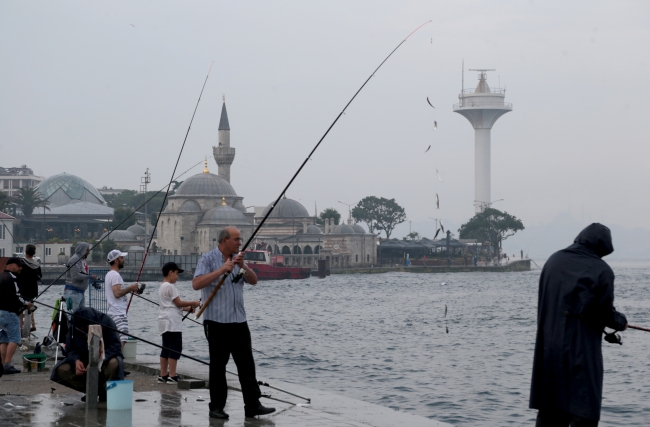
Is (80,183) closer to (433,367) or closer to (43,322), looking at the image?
(43,322)

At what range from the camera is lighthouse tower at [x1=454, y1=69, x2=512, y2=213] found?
116 m

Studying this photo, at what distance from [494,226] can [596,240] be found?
11086 centimetres

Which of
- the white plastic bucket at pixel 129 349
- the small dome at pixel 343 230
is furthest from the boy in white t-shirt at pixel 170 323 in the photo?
the small dome at pixel 343 230

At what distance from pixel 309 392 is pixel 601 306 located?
3.89 m

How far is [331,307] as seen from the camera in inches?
1443

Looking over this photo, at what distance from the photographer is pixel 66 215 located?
340 ft

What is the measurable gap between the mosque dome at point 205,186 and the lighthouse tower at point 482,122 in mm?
35649

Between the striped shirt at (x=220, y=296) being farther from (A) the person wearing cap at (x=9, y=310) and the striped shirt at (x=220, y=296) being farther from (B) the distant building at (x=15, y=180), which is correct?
(B) the distant building at (x=15, y=180)

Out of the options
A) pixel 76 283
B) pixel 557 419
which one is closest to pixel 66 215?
pixel 76 283

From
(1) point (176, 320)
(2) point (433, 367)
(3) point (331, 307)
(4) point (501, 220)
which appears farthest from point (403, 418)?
(4) point (501, 220)

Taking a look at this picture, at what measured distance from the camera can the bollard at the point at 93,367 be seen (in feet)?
20.0

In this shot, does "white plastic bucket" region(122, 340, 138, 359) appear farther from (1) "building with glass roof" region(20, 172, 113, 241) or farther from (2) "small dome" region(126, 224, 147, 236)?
(2) "small dome" region(126, 224, 147, 236)

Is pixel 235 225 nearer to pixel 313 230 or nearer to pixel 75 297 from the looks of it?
pixel 313 230

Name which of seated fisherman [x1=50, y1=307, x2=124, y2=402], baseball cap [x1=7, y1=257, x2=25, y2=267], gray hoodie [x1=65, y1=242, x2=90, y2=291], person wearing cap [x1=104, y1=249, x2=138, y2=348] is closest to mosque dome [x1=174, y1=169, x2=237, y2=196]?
gray hoodie [x1=65, y1=242, x2=90, y2=291]
